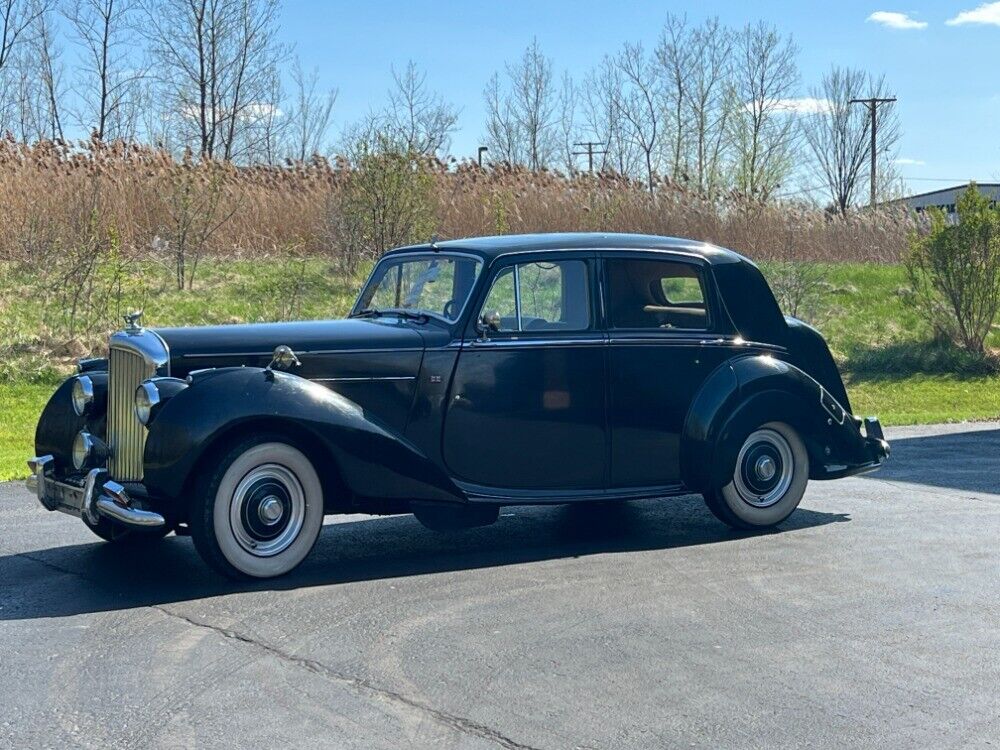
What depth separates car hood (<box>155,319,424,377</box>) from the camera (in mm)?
6770

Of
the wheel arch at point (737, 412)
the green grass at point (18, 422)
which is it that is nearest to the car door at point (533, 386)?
the wheel arch at point (737, 412)

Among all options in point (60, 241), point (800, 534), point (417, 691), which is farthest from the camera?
point (60, 241)

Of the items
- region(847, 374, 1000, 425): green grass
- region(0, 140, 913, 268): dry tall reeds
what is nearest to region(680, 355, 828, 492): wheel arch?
region(847, 374, 1000, 425): green grass

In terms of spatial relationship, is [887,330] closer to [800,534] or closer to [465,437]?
[800,534]

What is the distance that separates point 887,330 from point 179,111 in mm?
16942

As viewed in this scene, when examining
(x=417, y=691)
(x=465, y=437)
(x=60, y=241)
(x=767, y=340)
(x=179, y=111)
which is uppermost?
(x=179, y=111)

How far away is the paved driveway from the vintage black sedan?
1.14ft

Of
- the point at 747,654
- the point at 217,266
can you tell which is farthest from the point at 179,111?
the point at 747,654

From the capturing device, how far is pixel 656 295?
7867 mm

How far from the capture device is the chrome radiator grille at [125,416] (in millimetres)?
6727

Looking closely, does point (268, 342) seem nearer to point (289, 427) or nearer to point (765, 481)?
point (289, 427)

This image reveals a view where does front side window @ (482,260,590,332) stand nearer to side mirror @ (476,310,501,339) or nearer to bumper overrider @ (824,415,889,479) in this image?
side mirror @ (476,310,501,339)

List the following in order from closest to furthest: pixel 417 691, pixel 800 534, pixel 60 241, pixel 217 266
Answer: pixel 417 691 < pixel 800 534 < pixel 60 241 < pixel 217 266

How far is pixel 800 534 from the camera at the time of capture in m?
7.93
